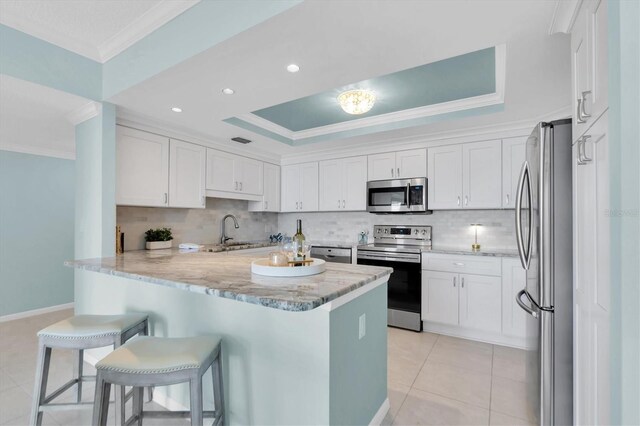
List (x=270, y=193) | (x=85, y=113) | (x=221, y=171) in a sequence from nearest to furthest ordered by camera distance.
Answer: (x=85, y=113) → (x=221, y=171) → (x=270, y=193)

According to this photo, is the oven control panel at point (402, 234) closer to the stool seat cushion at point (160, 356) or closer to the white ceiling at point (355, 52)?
the white ceiling at point (355, 52)

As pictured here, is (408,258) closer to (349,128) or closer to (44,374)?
(349,128)

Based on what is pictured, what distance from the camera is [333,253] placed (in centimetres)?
408

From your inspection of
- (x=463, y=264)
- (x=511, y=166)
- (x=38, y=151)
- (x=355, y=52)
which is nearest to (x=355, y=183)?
(x=463, y=264)

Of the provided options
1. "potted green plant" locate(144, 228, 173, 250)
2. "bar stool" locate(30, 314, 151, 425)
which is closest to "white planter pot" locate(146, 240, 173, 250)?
"potted green plant" locate(144, 228, 173, 250)

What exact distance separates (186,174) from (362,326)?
279 cm

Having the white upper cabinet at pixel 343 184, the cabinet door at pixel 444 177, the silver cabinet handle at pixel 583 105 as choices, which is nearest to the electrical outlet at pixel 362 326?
the silver cabinet handle at pixel 583 105

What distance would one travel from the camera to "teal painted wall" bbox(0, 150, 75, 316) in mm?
3889

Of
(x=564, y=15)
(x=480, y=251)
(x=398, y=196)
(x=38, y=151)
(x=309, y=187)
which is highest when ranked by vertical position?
(x=564, y=15)

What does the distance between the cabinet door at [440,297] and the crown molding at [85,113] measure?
11.6 feet

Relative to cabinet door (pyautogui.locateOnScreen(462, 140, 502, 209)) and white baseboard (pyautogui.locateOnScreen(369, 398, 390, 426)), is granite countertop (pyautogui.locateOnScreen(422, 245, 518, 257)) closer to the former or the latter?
cabinet door (pyautogui.locateOnScreen(462, 140, 502, 209))

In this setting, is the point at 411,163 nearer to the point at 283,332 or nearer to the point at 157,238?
the point at 283,332

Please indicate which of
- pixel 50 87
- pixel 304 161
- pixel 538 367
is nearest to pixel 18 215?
pixel 50 87

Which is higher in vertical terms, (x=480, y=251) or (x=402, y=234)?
(x=402, y=234)
